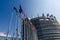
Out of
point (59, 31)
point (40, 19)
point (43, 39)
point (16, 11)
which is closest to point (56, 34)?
point (59, 31)

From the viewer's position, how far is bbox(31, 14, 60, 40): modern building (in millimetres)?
70250

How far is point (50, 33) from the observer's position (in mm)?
70938

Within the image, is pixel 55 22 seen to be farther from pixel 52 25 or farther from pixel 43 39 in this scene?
pixel 43 39

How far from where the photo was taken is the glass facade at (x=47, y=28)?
70188 mm

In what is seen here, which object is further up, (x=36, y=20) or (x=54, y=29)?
(x=36, y=20)

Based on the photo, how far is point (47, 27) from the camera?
72.9 metres

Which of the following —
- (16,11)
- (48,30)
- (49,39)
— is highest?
(16,11)

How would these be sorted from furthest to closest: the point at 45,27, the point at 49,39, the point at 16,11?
the point at 45,27
the point at 49,39
the point at 16,11

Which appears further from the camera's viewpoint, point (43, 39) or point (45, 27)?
point (45, 27)

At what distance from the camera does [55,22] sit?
253 feet

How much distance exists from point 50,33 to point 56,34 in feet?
9.89

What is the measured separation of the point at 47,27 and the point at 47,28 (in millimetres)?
698

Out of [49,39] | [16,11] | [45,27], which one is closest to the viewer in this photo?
[16,11]

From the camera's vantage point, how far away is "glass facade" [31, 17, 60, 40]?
7019cm
